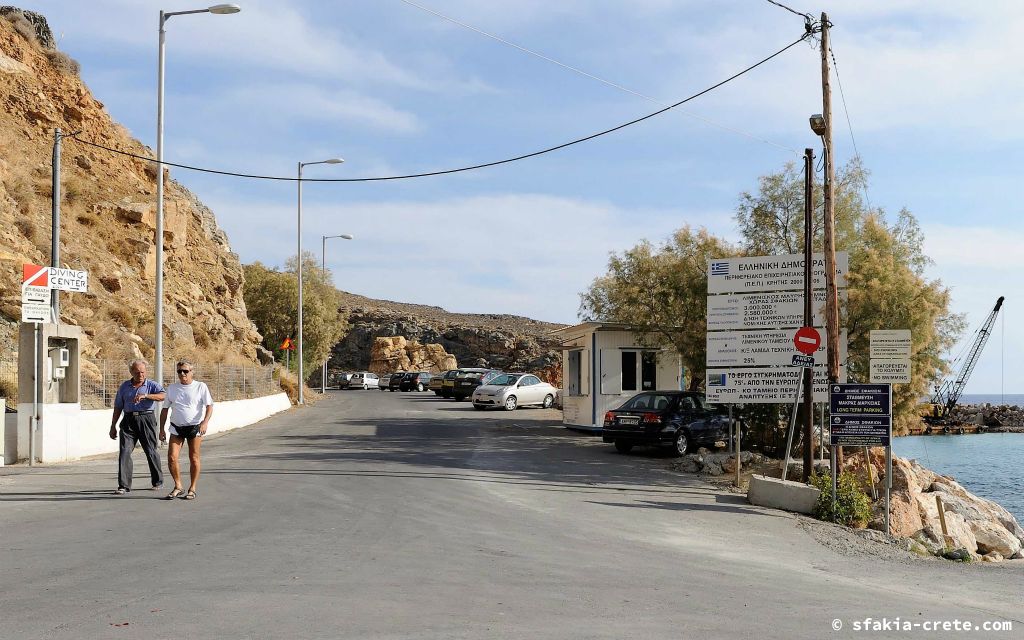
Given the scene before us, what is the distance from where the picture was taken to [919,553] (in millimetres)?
12648

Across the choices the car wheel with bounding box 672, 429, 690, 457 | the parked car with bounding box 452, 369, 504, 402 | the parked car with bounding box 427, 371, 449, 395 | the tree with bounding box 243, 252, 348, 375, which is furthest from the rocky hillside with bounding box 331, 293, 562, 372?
the car wheel with bounding box 672, 429, 690, 457

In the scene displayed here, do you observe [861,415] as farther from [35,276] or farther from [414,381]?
[414,381]

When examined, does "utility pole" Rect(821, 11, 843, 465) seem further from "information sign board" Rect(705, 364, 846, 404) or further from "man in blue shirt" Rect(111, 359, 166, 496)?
"man in blue shirt" Rect(111, 359, 166, 496)

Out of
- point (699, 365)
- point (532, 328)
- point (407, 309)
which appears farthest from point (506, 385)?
point (407, 309)

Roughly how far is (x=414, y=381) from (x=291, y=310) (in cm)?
1090

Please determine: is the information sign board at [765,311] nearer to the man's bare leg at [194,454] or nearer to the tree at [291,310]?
the man's bare leg at [194,454]

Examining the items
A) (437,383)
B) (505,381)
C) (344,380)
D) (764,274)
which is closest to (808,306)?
(764,274)

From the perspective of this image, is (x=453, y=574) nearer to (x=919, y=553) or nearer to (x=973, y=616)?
(x=973, y=616)

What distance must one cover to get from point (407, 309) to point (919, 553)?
98162 mm

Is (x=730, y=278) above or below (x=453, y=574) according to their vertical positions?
above

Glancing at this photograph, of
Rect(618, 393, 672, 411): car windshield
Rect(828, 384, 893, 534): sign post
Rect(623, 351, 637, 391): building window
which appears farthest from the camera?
Rect(623, 351, 637, 391): building window

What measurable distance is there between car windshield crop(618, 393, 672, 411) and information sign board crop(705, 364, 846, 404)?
2763mm

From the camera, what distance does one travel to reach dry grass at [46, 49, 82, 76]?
134 ft

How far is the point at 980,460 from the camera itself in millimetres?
52875
